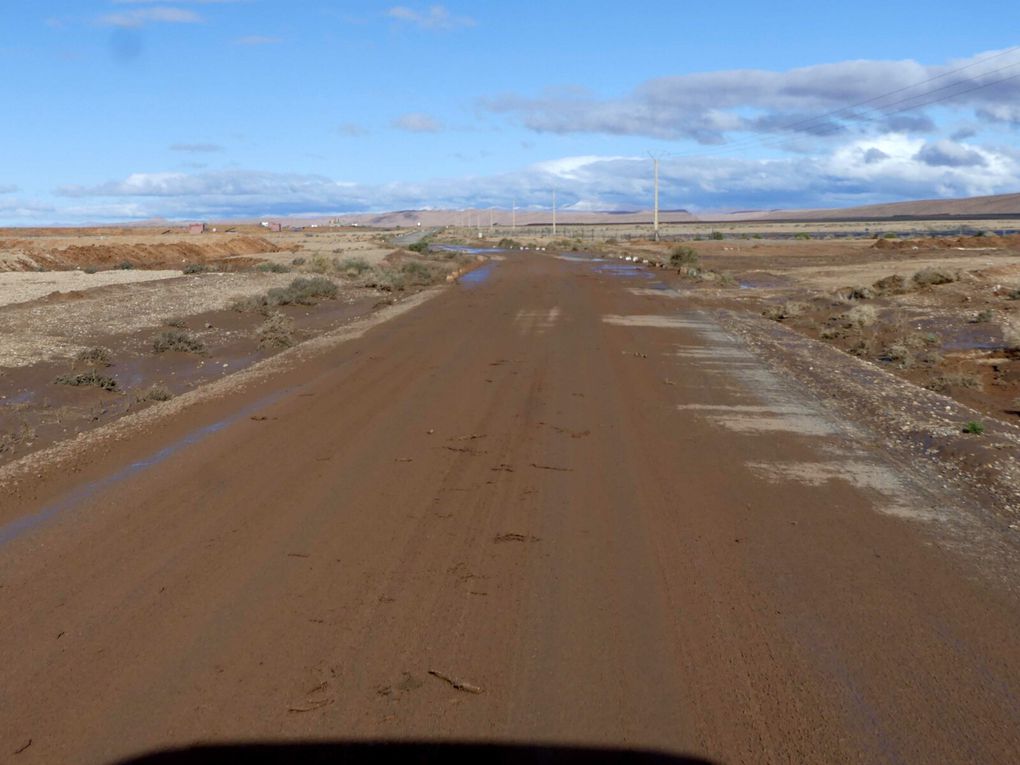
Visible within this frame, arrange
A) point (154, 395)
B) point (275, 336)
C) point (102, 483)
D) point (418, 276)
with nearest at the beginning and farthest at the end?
1. point (102, 483)
2. point (154, 395)
3. point (275, 336)
4. point (418, 276)

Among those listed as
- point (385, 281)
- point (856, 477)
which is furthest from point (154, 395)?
point (385, 281)

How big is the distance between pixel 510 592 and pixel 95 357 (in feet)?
46.7

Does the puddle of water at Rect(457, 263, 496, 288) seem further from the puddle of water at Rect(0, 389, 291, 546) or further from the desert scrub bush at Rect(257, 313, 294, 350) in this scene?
the puddle of water at Rect(0, 389, 291, 546)

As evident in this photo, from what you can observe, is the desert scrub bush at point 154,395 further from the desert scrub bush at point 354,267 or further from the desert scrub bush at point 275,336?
the desert scrub bush at point 354,267

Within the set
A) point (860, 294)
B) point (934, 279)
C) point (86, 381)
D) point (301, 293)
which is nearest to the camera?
point (86, 381)

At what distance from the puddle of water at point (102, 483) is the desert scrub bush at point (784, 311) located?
17.8m

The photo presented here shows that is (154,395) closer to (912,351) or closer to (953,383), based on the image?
(953,383)

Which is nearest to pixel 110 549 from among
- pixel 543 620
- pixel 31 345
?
pixel 543 620

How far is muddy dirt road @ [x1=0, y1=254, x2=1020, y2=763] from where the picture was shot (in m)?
5.10

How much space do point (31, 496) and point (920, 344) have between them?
17.5 meters

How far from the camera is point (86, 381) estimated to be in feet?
53.7

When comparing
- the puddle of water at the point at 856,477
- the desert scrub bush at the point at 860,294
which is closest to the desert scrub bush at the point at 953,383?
the puddle of water at the point at 856,477

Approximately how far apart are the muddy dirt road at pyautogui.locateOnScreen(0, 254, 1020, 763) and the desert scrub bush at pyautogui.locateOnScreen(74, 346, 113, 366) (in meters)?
7.02

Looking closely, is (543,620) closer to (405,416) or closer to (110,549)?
(110,549)
